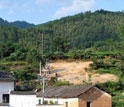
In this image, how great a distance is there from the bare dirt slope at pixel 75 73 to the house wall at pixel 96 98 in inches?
784

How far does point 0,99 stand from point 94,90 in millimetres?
8243

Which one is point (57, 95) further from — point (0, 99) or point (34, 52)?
point (34, 52)

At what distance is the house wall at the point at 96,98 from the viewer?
28709 millimetres

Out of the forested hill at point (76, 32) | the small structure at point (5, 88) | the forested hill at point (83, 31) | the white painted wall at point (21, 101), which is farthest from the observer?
the forested hill at point (83, 31)

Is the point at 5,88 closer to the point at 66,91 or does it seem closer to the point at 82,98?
the point at 66,91

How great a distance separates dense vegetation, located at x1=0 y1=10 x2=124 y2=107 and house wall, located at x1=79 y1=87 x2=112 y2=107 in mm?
2056

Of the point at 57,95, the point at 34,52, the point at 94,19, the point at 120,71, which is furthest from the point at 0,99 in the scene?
the point at 94,19

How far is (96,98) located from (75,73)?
1076 inches

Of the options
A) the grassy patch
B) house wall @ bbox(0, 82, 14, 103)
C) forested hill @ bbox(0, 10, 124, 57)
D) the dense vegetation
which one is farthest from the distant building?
forested hill @ bbox(0, 10, 124, 57)

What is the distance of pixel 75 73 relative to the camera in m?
56.5

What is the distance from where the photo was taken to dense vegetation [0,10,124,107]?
53000mm

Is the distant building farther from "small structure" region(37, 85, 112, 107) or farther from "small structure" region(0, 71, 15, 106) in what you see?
"small structure" region(0, 71, 15, 106)

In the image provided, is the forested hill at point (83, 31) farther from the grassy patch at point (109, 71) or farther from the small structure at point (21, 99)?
the small structure at point (21, 99)

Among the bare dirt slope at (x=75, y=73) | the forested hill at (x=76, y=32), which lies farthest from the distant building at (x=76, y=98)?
the forested hill at (x=76, y=32)
